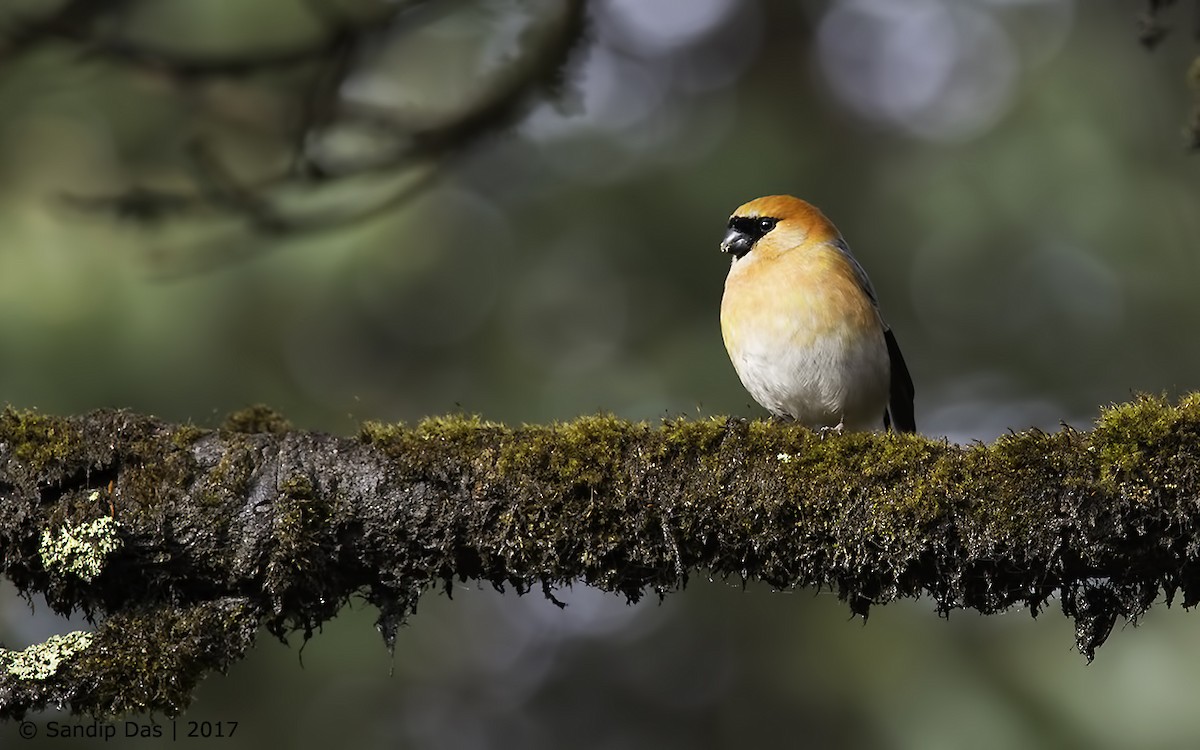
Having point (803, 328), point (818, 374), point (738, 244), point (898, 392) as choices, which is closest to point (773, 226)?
point (738, 244)

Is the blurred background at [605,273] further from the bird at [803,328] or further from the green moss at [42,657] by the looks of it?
the green moss at [42,657]

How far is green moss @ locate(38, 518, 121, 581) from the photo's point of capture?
2969 millimetres

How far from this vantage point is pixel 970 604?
311cm

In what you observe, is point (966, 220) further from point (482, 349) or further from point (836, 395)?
point (836, 395)

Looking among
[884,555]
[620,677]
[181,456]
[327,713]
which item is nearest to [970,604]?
[884,555]

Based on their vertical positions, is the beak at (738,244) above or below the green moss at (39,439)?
above

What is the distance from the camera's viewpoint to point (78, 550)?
297 centimetres

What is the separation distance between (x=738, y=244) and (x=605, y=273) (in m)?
3.63

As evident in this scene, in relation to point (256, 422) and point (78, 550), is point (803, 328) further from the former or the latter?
point (78, 550)

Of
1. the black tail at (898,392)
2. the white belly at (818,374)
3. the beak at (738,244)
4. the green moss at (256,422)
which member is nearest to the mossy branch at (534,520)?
the green moss at (256,422)

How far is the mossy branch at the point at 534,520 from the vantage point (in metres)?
2.92

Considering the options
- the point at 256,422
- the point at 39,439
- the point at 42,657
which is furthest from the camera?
the point at 256,422

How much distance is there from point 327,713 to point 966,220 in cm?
530

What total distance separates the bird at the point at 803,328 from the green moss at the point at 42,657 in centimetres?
262
